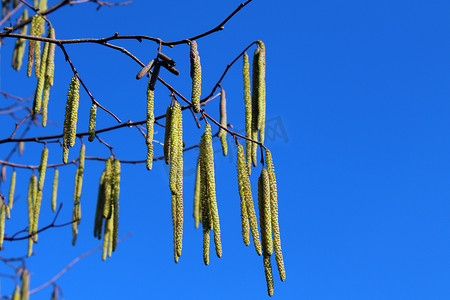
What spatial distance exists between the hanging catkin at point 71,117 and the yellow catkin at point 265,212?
0.64 metres

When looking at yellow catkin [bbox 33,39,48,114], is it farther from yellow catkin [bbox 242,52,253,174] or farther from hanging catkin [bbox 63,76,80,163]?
yellow catkin [bbox 242,52,253,174]

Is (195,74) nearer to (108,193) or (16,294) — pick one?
(108,193)

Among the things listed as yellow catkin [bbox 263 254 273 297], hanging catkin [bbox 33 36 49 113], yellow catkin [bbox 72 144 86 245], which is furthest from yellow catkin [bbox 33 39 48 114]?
yellow catkin [bbox 263 254 273 297]

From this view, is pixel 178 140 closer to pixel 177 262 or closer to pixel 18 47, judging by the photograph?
pixel 177 262

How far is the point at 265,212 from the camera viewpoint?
1.60 meters

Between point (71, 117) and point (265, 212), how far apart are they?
73 cm

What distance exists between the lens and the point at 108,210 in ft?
7.62

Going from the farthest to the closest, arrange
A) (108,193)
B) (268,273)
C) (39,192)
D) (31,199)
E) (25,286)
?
(25,286) → (31,199) → (39,192) → (108,193) → (268,273)

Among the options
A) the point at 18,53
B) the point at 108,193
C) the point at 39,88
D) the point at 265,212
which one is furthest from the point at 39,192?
the point at 265,212

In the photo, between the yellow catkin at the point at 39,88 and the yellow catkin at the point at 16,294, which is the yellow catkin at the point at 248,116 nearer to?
the yellow catkin at the point at 39,88

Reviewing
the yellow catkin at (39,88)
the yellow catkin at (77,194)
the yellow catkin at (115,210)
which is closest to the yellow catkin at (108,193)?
the yellow catkin at (115,210)

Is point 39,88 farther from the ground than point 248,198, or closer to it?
farther from the ground

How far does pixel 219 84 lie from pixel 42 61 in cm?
78

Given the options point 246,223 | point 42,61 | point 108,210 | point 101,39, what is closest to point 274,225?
point 246,223
